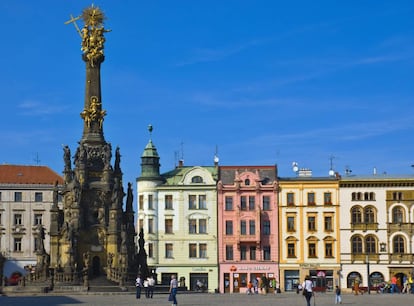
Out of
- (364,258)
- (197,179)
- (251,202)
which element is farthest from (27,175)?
(364,258)

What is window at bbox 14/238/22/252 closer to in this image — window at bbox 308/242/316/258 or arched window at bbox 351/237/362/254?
window at bbox 308/242/316/258

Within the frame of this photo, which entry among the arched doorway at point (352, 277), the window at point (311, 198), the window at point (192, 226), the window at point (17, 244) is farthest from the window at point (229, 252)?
the window at point (17, 244)

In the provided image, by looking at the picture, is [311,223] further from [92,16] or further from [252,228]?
→ [92,16]

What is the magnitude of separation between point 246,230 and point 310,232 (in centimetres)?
674

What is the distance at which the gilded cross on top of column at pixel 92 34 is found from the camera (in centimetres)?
7669

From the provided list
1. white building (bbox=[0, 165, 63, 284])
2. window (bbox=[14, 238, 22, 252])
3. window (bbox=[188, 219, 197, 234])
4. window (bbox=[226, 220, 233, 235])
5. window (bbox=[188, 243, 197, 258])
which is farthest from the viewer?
window (bbox=[14, 238, 22, 252])

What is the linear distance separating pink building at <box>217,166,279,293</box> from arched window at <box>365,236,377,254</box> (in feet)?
30.9

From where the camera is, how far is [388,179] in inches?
3853

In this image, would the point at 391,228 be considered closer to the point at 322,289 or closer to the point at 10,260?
the point at 322,289

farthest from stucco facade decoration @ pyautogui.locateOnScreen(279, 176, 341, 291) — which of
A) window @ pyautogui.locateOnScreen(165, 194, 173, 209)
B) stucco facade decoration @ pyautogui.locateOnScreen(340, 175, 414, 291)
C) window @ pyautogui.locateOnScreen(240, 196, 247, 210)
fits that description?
window @ pyautogui.locateOnScreen(165, 194, 173, 209)

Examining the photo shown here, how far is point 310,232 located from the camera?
322ft

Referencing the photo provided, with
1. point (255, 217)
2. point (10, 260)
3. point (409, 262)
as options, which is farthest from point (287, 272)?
point (10, 260)

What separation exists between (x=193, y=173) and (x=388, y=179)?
68.0ft

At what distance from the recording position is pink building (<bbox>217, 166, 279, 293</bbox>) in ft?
321
